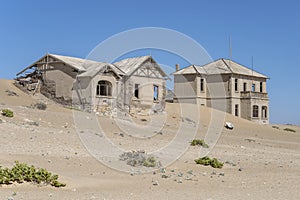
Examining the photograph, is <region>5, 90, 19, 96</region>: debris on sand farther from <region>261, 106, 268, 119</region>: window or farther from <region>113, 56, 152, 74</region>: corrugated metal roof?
<region>261, 106, 268, 119</region>: window

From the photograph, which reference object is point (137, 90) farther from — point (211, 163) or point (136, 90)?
point (211, 163)

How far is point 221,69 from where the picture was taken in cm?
4925

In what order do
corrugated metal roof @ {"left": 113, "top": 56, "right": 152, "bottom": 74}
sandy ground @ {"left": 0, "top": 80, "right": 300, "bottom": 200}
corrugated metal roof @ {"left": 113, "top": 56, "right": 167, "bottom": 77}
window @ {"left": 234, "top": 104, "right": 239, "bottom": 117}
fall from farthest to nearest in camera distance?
window @ {"left": 234, "top": 104, "right": 239, "bottom": 117}
corrugated metal roof @ {"left": 113, "top": 56, "right": 152, "bottom": 74}
corrugated metal roof @ {"left": 113, "top": 56, "right": 167, "bottom": 77}
sandy ground @ {"left": 0, "top": 80, "right": 300, "bottom": 200}

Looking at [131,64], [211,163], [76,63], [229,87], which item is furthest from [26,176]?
[229,87]

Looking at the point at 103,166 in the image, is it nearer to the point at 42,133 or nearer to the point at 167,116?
the point at 42,133

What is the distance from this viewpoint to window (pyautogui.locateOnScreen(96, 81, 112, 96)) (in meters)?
36.0

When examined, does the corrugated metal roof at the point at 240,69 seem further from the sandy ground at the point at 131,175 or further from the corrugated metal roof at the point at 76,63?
the sandy ground at the point at 131,175

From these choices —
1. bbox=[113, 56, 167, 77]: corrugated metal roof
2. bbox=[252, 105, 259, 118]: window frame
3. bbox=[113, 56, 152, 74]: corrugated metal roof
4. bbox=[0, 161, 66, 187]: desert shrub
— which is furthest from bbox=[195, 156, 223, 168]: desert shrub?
bbox=[252, 105, 259, 118]: window frame

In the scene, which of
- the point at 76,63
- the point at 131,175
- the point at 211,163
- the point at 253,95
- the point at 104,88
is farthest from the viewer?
the point at 253,95

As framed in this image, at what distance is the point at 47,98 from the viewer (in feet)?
127

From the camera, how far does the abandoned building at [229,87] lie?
157ft

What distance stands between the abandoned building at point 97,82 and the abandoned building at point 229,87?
727 centimetres

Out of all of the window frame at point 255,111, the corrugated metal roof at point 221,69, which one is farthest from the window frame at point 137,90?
the window frame at point 255,111

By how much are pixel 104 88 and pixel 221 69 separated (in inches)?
736
